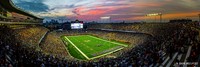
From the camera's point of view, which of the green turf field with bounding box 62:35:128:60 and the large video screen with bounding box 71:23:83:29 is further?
the large video screen with bounding box 71:23:83:29

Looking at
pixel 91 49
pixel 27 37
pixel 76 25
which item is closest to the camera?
pixel 27 37

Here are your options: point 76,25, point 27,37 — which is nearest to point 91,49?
point 27,37

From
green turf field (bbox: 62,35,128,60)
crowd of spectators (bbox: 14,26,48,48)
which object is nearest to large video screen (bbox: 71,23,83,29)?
green turf field (bbox: 62,35,128,60)

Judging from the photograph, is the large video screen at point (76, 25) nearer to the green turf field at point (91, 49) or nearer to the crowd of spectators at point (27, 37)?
the green turf field at point (91, 49)

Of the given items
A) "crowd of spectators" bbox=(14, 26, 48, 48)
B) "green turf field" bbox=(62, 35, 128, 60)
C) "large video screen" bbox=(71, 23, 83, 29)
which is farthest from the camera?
"large video screen" bbox=(71, 23, 83, 29)

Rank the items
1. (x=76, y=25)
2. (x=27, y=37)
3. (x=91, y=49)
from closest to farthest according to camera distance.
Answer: (x=27, y=37)
(x=91, y=49)
(x=76, y=25)

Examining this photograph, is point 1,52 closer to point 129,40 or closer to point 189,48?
point 189,48

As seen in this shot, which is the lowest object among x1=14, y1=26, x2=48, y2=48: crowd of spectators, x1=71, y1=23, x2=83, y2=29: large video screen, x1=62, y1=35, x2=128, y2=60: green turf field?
x1=71, y1=23, x2=83, y2=29: large video screen

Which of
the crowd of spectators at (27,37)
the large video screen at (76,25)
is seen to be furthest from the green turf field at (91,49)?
the large video screen at (76,25)

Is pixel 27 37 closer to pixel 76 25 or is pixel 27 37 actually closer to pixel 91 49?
pixel 91 49

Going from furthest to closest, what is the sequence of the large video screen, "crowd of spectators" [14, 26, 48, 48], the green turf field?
the large video screen, the green turf field, "crowd of spectators" [14, 26, 48, 48]

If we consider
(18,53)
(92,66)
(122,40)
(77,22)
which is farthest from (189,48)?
(77,22)

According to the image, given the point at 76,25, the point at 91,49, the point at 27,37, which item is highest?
the point at 27,37

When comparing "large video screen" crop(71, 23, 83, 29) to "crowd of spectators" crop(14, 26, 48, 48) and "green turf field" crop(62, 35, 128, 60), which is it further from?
"crowd of spectators" crop(14, 26, 48, 48)
